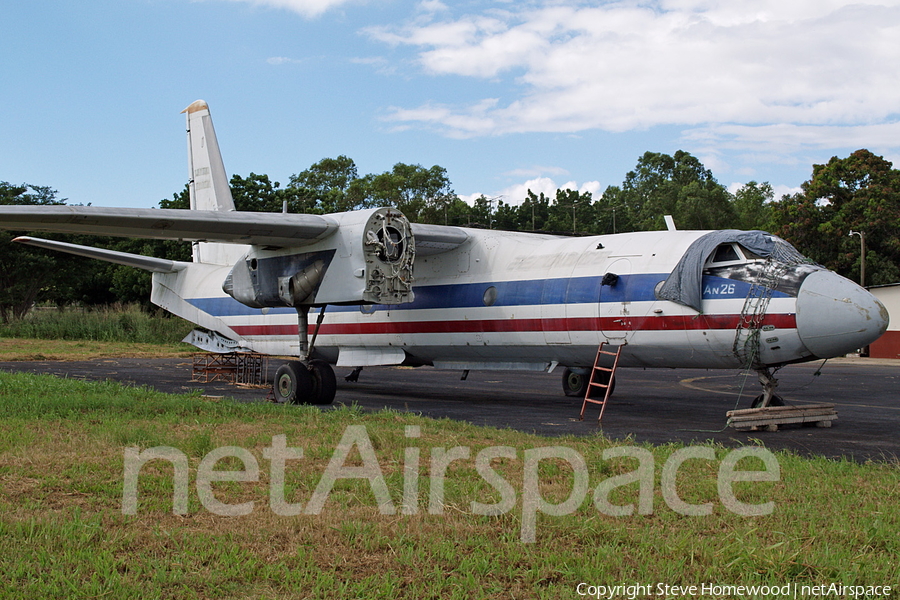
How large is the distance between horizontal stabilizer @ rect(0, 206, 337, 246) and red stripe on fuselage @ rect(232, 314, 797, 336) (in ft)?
8.71

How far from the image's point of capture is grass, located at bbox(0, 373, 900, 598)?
4.25m

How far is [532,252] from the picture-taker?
1409 centimetres

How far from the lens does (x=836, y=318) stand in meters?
10.2

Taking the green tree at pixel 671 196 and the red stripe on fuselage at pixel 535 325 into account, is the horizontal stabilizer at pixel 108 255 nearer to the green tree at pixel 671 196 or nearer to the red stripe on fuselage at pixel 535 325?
the red stripe on fuselage at pixel 535 325

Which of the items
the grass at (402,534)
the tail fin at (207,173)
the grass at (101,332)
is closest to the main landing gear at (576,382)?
the grass at (402,534)

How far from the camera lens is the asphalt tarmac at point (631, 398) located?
10.2 metres

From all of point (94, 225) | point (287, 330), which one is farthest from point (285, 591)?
point (287, 330)

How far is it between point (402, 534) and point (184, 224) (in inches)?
358

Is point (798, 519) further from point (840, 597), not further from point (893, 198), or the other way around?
point (893, 198)

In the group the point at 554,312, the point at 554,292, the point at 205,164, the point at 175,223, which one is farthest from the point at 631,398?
the point at 205,164

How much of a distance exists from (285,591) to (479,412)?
29.4 ft

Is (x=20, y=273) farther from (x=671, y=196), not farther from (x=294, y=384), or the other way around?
(x=671, y=196)

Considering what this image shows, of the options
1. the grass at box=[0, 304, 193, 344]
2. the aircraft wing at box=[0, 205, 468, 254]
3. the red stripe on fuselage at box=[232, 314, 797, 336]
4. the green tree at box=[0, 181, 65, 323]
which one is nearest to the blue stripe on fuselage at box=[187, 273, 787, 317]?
the red stripe on fuselage at box=[232, 314, 797, 336]

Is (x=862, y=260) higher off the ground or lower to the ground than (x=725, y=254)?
higher
